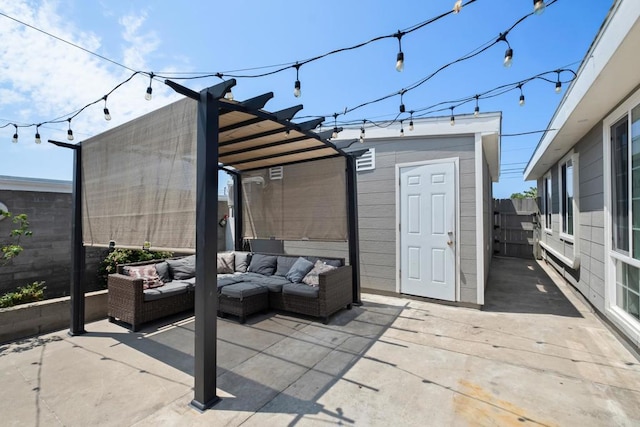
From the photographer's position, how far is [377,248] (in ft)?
17.1

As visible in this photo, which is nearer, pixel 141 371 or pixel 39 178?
pixel 141 371

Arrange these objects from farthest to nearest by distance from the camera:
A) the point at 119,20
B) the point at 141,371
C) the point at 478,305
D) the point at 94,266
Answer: the point at 94,266 < the point at 478,305 < the point at 119,20 < the point at 141,371

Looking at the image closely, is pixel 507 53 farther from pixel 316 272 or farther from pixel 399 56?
pixel 316 272

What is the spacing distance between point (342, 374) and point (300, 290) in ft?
5.05

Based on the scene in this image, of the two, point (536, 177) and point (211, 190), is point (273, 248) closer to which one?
point (211, 190)

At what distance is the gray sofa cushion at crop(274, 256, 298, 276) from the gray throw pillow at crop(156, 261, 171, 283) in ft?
5.23

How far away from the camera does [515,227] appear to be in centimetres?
987

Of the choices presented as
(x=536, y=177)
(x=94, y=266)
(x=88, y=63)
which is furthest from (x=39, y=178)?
(x=536, y=177)

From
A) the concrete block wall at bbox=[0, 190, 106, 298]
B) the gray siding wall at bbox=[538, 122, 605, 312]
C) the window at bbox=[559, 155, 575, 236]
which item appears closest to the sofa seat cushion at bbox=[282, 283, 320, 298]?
the gray siding wall at bbox=[538, 122, 605, 312]

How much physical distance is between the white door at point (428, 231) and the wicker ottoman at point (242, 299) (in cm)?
239

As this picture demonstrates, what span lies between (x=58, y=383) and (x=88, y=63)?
3.45 m

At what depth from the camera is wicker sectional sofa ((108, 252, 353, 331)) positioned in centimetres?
363

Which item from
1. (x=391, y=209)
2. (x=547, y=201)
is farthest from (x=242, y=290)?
(x=547, y=201)

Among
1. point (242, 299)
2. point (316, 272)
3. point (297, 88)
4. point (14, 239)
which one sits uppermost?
point (297, 88)
